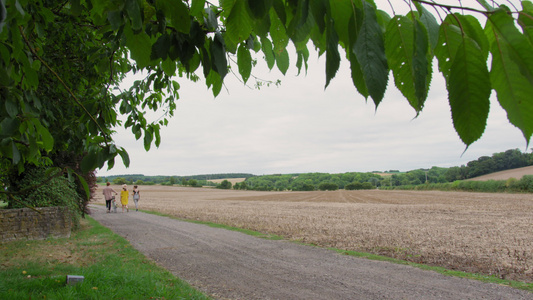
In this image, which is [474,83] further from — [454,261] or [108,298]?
[454,261]

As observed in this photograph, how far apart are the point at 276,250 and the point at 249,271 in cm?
204

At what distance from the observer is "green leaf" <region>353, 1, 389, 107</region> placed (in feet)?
1.57

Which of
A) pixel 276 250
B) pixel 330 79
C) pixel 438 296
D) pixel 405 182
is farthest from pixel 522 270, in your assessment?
pixel 405 182

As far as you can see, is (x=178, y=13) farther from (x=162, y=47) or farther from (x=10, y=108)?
(x=10, y=108)

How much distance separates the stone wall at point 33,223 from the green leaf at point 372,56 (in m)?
9.15

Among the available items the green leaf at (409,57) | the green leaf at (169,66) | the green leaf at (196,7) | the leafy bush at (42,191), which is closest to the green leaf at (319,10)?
the green leaf at (409,57)

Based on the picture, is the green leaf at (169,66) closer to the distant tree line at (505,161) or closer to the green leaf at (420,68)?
the green leaf at (420,68)

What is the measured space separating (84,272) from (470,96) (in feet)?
19.4

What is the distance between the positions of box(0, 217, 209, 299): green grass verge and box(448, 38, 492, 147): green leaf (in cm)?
447

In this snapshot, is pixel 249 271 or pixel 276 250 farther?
pixel 276 250

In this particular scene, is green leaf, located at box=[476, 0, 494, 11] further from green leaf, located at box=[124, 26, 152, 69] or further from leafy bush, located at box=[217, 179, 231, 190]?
leafy bush, located at box=[217, 179, 231, 190]

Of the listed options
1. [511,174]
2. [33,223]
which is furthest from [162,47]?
[511,174]

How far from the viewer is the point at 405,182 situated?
71750 mm

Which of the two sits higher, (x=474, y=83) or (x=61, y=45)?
(x=61, y=45)
